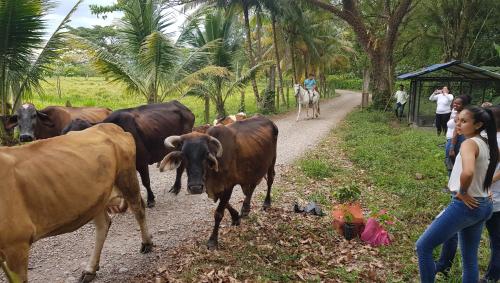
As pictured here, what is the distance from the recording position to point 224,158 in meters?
5.43

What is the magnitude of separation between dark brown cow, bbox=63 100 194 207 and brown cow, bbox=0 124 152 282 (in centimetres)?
214

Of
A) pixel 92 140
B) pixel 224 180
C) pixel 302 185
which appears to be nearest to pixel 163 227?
pixel 224 180

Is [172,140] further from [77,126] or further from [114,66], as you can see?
[114,66]

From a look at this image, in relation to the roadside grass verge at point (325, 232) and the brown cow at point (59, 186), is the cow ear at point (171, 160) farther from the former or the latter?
the roadside grass verge at point (325, 232)

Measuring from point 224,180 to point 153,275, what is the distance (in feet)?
4.89

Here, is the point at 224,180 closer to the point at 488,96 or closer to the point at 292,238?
the point at 292,238

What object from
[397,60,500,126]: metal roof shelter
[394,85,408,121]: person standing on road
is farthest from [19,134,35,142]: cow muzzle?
[394,85,408,121]: person standing on road

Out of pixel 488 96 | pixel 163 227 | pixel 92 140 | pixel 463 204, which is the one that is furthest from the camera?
pixel 488 96

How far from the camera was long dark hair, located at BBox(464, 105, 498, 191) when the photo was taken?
3.67 metres

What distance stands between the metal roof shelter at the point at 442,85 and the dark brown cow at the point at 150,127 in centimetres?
1301

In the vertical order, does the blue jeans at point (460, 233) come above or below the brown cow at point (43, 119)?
below

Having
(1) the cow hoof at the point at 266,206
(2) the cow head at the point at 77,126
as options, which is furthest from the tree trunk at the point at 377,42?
(2) the cow head at the point at 77,126

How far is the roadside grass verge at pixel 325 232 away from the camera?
4.87m

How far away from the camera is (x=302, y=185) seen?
891cm
